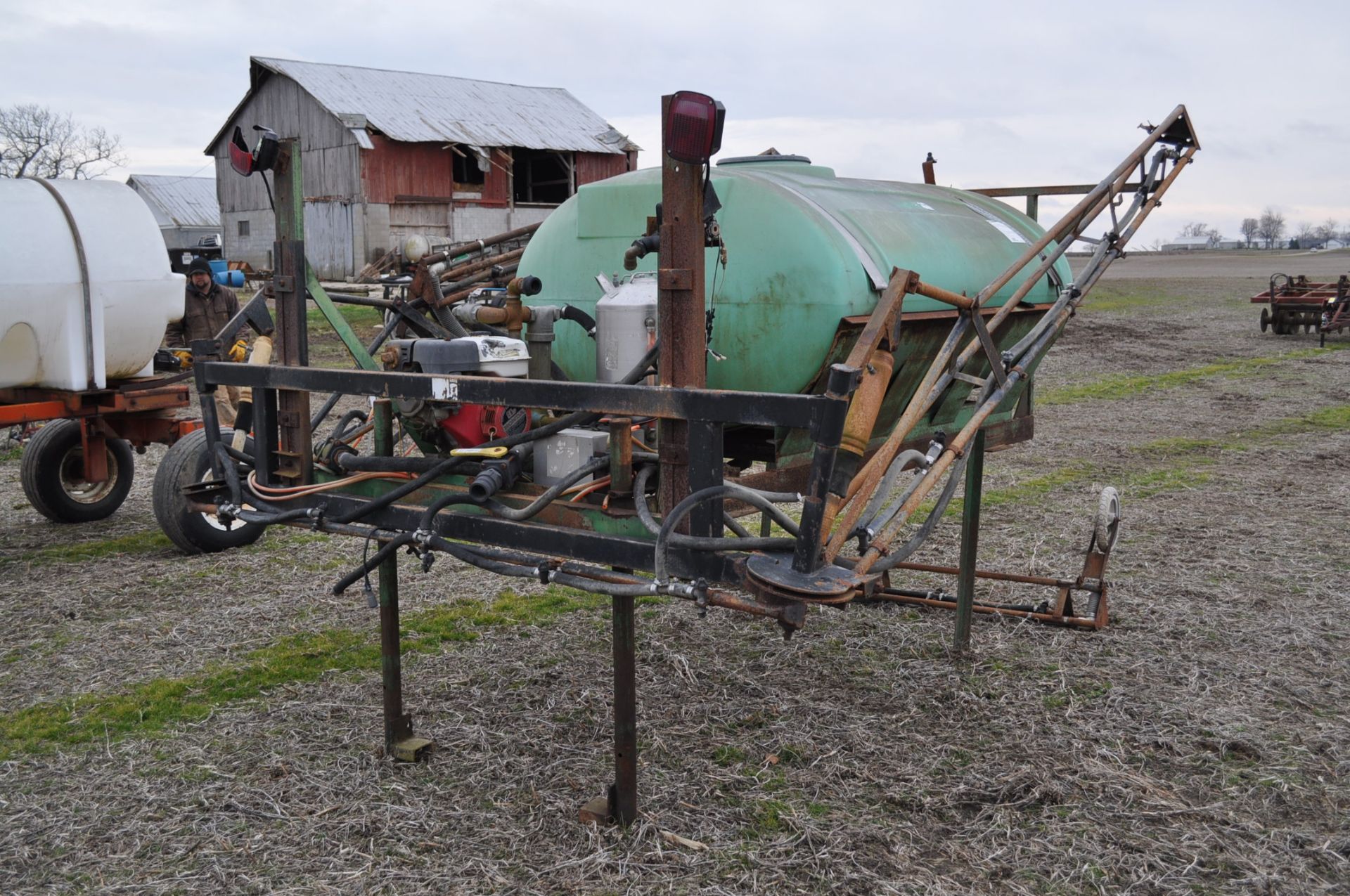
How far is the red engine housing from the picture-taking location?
3990 mm

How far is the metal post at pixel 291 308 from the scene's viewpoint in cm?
395

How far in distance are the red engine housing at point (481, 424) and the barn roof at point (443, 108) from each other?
24.8 m

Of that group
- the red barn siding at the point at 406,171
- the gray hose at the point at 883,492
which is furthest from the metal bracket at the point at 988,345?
the red barn siding at the point at 406,171

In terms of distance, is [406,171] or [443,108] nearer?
[406,171]

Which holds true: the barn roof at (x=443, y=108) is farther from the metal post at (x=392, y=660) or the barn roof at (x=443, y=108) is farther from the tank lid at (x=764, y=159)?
the metal post at (x=392, y=660)

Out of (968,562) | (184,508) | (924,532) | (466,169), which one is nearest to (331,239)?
(466,169)

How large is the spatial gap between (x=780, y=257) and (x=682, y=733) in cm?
188

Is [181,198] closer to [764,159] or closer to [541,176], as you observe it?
[541,176]

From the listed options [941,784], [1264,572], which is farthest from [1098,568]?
[941,784]

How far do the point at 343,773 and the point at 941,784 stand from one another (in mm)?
2130

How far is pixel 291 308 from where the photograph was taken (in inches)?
157

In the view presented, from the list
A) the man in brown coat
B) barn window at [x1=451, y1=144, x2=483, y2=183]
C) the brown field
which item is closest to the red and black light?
the brown field

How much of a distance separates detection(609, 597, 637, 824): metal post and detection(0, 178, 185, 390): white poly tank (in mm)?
5019

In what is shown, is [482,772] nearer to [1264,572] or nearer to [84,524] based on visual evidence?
[1264,572]
